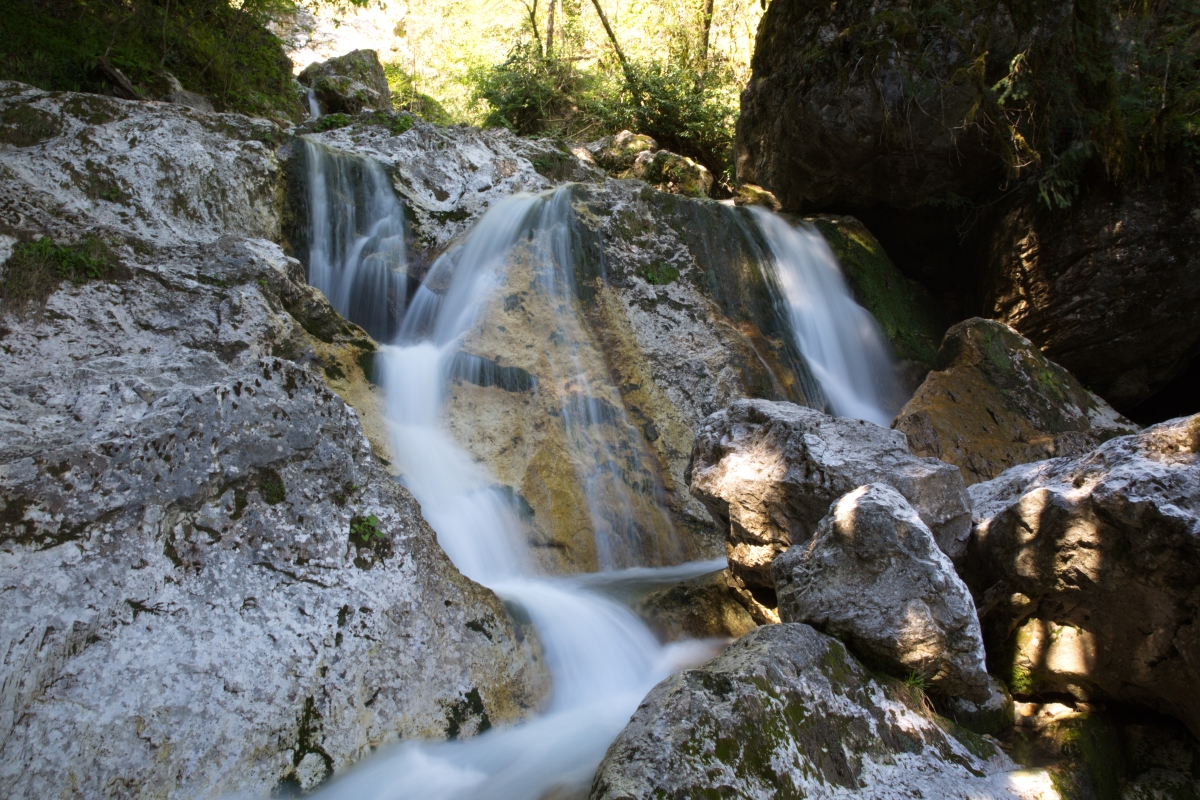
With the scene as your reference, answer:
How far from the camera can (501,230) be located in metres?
7.35

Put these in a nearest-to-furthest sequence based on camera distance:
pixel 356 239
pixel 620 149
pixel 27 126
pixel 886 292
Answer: pixel 27 126 → pixel 356 239 → pixel 886 292 → pixel 620 149

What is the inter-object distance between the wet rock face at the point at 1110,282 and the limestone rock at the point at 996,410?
1379 mm

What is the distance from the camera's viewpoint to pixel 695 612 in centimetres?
431

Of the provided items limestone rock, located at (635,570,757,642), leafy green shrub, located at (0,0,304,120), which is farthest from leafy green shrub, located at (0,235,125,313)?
leafy green shrub, located at (0,0,304,120)

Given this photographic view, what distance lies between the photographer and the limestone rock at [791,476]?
3.89m

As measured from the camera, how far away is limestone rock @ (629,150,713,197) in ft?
39.5

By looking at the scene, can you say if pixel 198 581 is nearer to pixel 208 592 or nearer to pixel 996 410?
pixel 208 592

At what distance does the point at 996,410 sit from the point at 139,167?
8.23 meters

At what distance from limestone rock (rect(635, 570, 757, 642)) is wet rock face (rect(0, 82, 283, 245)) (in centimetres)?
420

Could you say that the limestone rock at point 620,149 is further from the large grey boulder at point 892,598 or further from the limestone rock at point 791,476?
the large grey boulder at point 892,598

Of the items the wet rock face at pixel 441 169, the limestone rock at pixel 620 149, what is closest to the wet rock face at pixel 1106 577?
the wet rock face at pixel 441 169

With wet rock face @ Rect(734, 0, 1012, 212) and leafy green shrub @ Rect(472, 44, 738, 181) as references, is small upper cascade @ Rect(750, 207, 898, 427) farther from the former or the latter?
leafy green shrub @ Rect(472, 44, 738, 181)

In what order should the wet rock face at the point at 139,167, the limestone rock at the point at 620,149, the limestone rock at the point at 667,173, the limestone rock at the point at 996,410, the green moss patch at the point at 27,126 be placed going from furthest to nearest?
the limestone rock at the point at 620,149, the limestone rock at the point at 667,173, the limestone rock at the point at 996,410, the green moss patch at the point at 27,126, the wet rock face at the point at 139,167

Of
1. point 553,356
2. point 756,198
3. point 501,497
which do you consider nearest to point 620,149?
point 756,198
